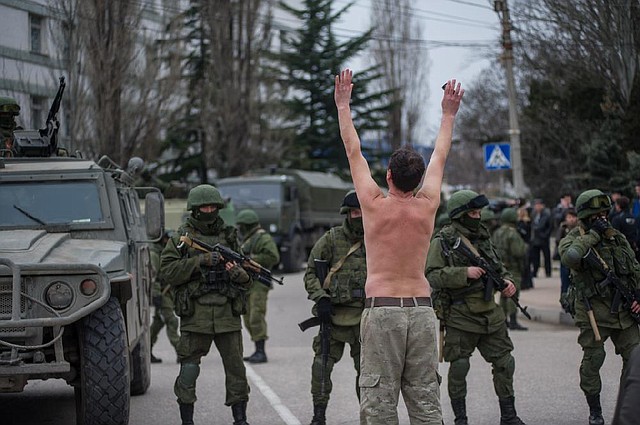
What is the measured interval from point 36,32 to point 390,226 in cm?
1411

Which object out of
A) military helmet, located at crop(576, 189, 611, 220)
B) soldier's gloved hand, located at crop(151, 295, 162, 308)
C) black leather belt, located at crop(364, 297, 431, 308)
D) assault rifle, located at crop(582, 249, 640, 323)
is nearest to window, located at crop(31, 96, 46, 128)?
soldier's gloved hand, located at crop(151, 295, 162, 308)

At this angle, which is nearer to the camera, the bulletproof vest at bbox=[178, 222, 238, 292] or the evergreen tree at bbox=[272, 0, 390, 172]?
the bulletproof vest at bbox=[178, 222, 238, 292]

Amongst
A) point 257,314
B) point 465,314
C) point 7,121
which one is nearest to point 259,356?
point 257,314

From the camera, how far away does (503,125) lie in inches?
1740

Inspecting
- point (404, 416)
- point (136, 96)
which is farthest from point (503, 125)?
point (404, 416)

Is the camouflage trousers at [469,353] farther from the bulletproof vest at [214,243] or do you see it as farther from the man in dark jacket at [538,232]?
the man in dark jacket at [538,232]

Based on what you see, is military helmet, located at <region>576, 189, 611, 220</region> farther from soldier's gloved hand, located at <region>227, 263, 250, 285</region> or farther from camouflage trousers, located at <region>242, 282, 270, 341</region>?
camouflage trousers, located at <region>242, 282, 270, 341</region>

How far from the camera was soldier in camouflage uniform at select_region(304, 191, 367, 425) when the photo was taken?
8.30 m

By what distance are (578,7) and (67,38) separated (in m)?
9.92

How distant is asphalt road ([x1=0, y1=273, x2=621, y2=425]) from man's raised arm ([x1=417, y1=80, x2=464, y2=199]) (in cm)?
342

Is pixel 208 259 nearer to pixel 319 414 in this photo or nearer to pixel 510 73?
pixel 319 414

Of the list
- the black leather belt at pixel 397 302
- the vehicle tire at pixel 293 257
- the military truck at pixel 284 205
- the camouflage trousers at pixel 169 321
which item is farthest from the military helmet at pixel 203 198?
the vehicle tire at pixel 293 257

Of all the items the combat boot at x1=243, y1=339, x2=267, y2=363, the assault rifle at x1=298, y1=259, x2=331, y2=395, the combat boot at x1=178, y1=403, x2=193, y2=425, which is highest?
the assault rifle at x1=298, y1=259, x2=331, y2=395

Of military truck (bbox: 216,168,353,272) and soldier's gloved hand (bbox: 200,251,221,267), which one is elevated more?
soldier's gloved hand (bbox: 200,251,221,267)
